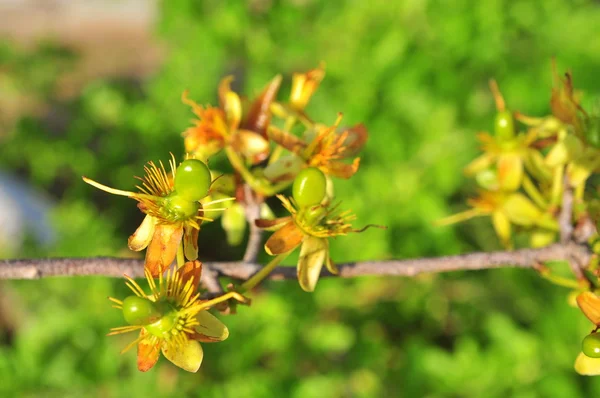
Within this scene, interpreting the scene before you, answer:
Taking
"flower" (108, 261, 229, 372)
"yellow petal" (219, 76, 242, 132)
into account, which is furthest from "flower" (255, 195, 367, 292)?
"yellow petal" (219, 76, 242, 132)

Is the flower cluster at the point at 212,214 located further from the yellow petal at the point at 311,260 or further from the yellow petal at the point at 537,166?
the yellow petal at the point at 537,166

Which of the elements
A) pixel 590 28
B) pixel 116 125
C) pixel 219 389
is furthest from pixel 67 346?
pixel 590 28

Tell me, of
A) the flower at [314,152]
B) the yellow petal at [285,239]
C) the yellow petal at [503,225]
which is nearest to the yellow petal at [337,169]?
the flower at [314,152]

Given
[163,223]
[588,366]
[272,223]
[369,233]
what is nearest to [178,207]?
[163,223]

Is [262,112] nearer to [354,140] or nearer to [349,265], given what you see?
[354,140]

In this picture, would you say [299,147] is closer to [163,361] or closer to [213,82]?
[163,361]
